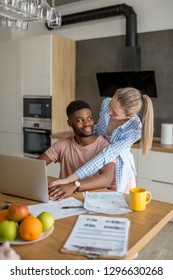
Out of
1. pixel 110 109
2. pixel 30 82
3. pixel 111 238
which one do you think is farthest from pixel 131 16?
pixel 111 238

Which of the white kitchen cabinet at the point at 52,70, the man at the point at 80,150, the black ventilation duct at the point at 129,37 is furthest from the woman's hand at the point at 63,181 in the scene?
the white kitchen cabinet at the point at 52,70

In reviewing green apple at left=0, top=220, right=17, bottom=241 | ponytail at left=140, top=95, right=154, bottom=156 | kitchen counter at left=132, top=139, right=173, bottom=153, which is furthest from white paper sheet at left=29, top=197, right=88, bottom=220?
kitchen counter at left=132, top=139, right=173, bottom=153

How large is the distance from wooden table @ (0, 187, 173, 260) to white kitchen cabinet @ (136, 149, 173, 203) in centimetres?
168

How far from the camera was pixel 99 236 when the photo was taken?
3.41ft

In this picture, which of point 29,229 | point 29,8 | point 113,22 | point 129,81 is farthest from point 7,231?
point 113,22

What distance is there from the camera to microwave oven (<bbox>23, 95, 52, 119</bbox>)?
3878mm

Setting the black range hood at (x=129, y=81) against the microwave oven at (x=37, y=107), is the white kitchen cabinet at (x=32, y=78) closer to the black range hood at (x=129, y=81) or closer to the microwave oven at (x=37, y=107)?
the microwave oven at (x=37, y=107)

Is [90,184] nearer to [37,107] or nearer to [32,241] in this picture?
[32,241]

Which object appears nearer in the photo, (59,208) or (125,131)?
(59,208)

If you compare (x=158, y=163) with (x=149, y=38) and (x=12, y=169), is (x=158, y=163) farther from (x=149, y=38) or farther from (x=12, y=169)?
(x=12, y=169)

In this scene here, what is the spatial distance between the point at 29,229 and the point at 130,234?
36 centimetres

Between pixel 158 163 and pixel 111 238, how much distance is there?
7.14 ft

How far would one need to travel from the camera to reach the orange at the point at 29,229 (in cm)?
99

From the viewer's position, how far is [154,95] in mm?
3373
